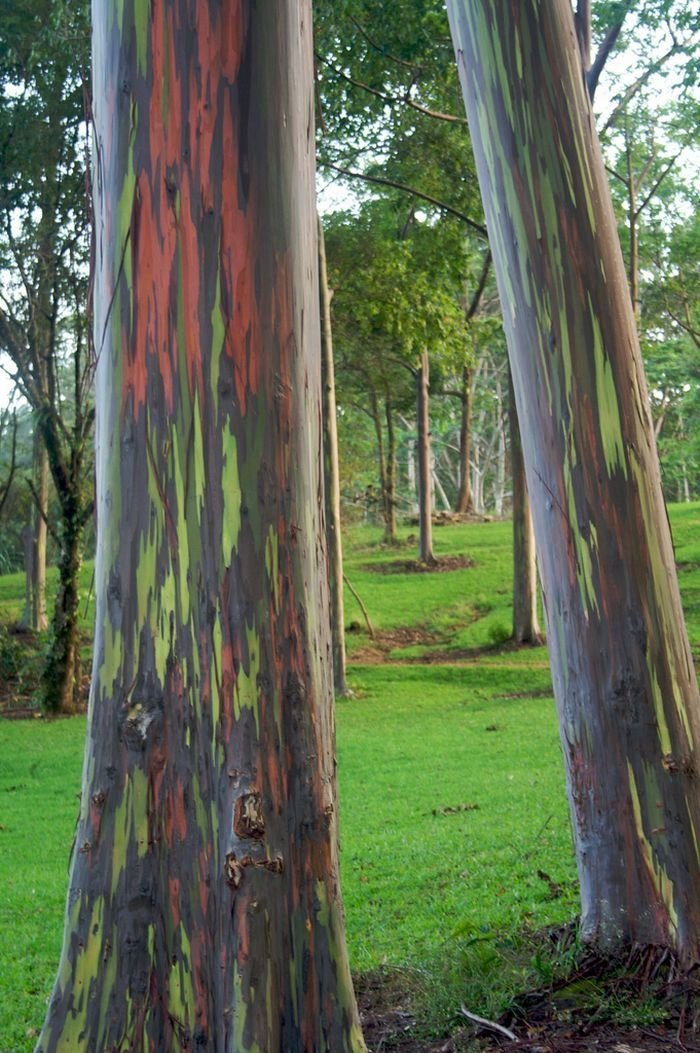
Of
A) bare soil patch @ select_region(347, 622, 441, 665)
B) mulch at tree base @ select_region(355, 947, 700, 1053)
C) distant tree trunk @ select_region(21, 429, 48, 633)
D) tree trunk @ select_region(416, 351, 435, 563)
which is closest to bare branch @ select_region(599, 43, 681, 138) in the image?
tree trunk @ select_region(416, 351, 435, 563)

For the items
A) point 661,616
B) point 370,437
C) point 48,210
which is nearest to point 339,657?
point 48,210

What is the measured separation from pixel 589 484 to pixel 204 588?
1.89 m

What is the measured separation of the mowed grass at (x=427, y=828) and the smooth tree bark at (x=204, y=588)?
1.27 meters

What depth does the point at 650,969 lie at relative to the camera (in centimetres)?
410

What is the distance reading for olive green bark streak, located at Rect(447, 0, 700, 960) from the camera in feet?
13.9

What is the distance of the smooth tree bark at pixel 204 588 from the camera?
3.17 metres

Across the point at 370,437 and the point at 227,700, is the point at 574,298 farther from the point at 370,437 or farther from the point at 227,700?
the point at 370,437

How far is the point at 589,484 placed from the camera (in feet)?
14.6

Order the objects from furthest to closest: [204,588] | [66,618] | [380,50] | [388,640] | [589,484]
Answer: [388,640], [66,618], [380,50], [589,484], [204,588]

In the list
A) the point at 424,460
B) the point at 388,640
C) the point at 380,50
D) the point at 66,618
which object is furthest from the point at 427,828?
the point at 424,460

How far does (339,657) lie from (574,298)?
14.7 m

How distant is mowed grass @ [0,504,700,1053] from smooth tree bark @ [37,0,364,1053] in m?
1.27

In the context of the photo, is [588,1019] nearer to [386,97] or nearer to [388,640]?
[386,97]

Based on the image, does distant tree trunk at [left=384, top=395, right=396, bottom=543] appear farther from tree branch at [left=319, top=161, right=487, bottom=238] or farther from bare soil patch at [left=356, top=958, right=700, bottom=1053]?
bare soil patch at [left=356, top=958, right=700, bottom=1053]
